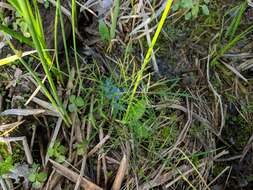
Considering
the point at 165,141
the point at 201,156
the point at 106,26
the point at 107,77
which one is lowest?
the point at 201,156

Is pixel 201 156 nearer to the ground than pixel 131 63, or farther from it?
nearer to the ground

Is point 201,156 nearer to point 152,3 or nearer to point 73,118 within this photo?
point 73,118

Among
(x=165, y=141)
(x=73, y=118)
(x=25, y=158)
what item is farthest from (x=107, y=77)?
(x=25, y=158)

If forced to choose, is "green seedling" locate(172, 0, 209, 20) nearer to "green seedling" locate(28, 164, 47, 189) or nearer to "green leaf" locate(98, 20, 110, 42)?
"green leaf" locate(98, 20, 110, 42)

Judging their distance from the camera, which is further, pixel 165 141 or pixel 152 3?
pixel 152 3

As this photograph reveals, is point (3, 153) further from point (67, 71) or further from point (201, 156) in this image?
point (201, 156)

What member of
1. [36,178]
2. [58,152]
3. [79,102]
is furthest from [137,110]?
[36,178]

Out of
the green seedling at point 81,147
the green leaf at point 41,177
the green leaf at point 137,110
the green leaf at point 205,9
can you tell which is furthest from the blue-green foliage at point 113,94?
the green leaf at point 205,9
